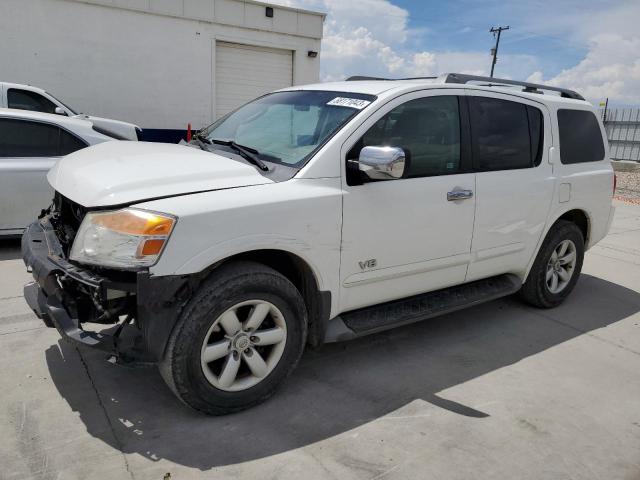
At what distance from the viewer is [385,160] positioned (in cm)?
285

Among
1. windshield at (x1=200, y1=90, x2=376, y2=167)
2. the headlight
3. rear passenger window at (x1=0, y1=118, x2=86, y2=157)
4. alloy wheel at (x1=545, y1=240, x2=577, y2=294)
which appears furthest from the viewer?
rear passenger window at (x1=0, y1=118, x2=86, y2=157)

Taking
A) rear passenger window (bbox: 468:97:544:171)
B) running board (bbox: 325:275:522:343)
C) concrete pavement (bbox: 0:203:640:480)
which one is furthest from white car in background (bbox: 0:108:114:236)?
rear passenger window (bbox: 468:97:544:171)

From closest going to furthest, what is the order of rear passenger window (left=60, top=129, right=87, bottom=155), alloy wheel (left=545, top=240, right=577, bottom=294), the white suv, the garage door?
the white suv
alloy wheel (left=545, top=240, right=577, bottom=294)
rear passenger window (left=60, top=129, right=87, bottom=155)
the garage door

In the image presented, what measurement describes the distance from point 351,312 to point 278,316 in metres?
0.66

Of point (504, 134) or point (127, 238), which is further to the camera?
point (504, 134)

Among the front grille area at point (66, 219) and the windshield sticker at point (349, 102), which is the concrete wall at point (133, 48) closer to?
the front grille area at point (66, 219)

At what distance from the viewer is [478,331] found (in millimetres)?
4270

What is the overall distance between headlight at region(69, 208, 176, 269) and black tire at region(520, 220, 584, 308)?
3317mm

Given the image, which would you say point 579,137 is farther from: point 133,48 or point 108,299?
point 133,48

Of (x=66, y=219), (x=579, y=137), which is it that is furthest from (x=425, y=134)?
(x=66, y=219)

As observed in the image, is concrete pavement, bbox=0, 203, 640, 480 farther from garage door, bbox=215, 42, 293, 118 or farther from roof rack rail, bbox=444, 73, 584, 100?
garage door, bbox=215, 42, 293, 118

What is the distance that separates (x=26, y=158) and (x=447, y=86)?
4.35m

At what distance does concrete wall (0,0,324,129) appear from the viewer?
36.2ft

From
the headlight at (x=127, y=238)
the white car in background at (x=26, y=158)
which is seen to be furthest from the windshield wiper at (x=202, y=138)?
the white car in background at (x=26, y=158)
